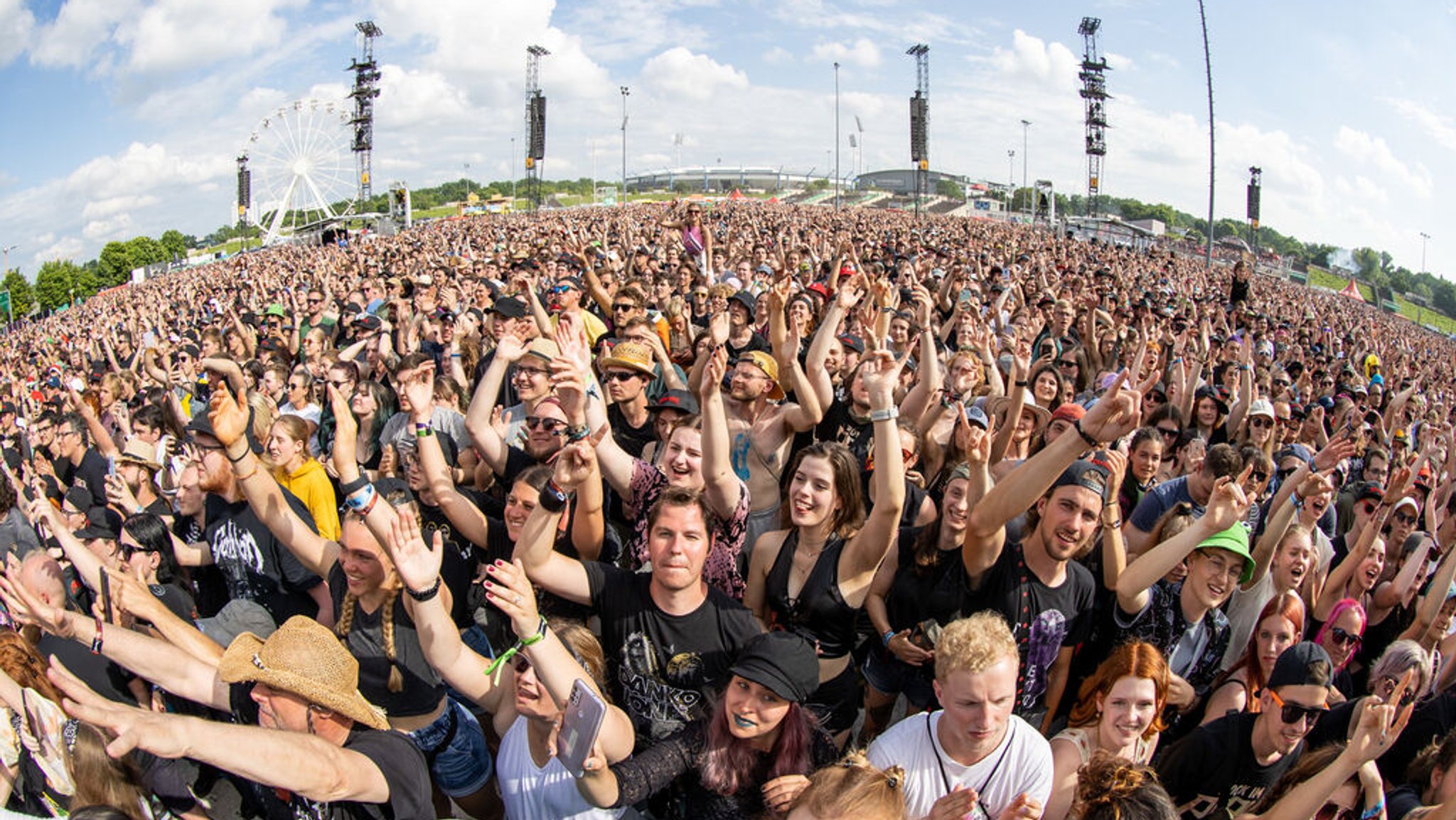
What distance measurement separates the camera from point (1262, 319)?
13250mm

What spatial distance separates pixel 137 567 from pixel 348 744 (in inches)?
91.3

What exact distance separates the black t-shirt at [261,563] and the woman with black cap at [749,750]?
2124 millimetres

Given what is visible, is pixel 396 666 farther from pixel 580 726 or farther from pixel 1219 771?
pixel 1219 771

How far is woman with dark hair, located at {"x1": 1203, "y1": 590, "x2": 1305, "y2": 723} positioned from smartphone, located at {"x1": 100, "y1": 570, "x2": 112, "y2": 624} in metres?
3.93

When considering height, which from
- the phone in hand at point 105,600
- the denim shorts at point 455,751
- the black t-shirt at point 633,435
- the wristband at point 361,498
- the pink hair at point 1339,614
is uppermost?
the wristband at point 361,498

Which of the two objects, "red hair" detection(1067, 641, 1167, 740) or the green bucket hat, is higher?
the green bucket hat

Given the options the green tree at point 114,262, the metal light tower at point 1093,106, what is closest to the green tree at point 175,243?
the green tree at point 114,262

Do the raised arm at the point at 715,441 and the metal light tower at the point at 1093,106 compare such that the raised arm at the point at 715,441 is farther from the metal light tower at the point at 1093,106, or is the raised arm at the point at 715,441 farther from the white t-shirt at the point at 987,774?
the metal light tower at the point at 1093,106

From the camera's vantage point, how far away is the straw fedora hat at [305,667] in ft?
7.15

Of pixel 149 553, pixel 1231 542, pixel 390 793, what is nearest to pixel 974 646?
pixel 1231 542

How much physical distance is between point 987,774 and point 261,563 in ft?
10.3

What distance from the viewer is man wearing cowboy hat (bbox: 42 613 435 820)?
5.89 feet

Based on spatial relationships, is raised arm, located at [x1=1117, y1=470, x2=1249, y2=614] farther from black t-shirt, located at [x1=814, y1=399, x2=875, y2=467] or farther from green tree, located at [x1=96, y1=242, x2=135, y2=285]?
green tree, located at [x1=96, y1=242, x2=135, y2=285]

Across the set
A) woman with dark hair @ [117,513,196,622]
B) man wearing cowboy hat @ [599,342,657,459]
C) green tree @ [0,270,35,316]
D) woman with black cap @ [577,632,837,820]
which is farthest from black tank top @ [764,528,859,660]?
green tree @ [0,270,35,316]
